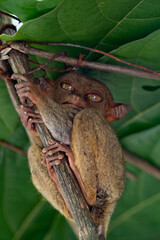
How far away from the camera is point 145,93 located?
393 cm

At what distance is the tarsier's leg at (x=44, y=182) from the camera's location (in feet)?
11.2

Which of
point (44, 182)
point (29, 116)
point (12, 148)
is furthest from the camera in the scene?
point (12, 148)

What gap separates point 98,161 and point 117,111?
865 mm

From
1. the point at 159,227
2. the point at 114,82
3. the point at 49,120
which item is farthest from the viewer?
the point at 159,227

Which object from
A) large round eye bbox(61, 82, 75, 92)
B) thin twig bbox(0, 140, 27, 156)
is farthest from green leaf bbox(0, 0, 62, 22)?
thin twig bbox(0, 140, 27, 156)

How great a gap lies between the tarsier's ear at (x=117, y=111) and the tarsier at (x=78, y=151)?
396mm

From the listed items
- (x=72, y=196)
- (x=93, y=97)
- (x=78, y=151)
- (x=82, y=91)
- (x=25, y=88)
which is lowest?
(x=72, y=196)

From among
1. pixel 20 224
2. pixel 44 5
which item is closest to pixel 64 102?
pixel 44 5

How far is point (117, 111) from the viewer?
3898mm

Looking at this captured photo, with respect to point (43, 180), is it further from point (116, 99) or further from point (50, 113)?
point (116, 99)

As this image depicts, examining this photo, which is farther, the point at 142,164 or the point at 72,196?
the point at 142,164

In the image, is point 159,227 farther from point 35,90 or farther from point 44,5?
point 44,5

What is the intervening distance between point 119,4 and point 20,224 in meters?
3.33

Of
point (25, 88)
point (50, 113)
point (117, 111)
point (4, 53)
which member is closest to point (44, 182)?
point (50, 113)
